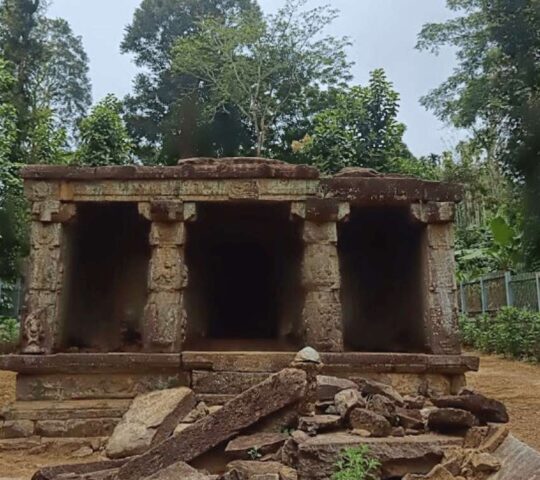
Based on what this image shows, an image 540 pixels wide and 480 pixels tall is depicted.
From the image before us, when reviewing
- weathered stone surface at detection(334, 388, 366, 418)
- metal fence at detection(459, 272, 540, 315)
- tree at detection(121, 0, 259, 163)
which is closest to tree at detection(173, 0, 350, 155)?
tree at detection(121, 0, 259, 163)

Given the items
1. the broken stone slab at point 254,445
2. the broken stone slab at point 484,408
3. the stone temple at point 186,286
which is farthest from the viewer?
the stone temple at point 186,286

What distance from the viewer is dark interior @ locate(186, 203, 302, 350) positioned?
9414 mm

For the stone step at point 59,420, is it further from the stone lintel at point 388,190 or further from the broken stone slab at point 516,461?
the broken stone slab at point 516,461

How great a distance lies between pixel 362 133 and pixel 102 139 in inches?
349

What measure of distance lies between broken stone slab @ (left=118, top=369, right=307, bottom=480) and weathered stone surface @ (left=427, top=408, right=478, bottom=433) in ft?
3.48

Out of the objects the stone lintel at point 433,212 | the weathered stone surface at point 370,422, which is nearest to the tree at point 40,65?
the stone lintel at point 433,212

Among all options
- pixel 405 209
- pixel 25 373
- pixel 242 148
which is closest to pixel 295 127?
pixel 242 148

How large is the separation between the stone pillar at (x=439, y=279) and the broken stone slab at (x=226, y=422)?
3.08 metres

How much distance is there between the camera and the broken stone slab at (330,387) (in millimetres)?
5648

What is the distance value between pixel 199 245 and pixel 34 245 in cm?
317

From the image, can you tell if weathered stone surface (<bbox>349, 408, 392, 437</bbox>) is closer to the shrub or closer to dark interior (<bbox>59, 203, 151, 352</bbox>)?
dark interior (<bbox>59, 203, 151, 352</bbox>)

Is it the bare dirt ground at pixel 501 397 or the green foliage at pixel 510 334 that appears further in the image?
the green foliage at pixel 510 334

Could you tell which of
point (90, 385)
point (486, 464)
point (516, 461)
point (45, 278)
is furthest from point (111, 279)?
point (516, 461)

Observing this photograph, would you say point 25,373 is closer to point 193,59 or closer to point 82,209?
point 82,209
